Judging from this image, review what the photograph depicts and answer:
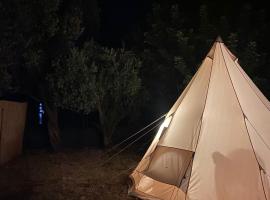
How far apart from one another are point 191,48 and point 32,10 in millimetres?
4543

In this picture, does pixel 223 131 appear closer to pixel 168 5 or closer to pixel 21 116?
pixel 21 116

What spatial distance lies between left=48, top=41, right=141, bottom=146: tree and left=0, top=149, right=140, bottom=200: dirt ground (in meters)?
1.38

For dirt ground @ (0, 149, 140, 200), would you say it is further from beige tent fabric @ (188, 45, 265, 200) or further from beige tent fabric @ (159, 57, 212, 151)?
beige tent fabric @ (188, 45, 265, 200)

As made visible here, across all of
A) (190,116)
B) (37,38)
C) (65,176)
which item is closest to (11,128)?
(65,176)

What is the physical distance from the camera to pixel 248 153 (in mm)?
6730

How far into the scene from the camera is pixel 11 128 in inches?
388

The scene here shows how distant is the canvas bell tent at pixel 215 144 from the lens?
6.57m

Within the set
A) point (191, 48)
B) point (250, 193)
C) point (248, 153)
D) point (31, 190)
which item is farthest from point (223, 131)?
point (191, 48)

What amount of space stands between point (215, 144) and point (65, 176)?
3534 millimetres

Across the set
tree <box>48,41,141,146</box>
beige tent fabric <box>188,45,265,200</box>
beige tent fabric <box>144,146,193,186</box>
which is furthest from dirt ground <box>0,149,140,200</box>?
beige tent fabric <box>188,45,265,200</box>

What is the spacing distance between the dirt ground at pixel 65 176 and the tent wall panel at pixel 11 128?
254 mm

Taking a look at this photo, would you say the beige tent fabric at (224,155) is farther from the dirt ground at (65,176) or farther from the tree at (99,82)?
the tree at (99,82)

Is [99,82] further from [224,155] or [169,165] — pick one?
[224,155]

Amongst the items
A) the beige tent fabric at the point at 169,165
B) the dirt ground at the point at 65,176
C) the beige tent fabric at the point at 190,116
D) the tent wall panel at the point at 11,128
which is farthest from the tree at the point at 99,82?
the beige tent fabric at the point at 169,165
